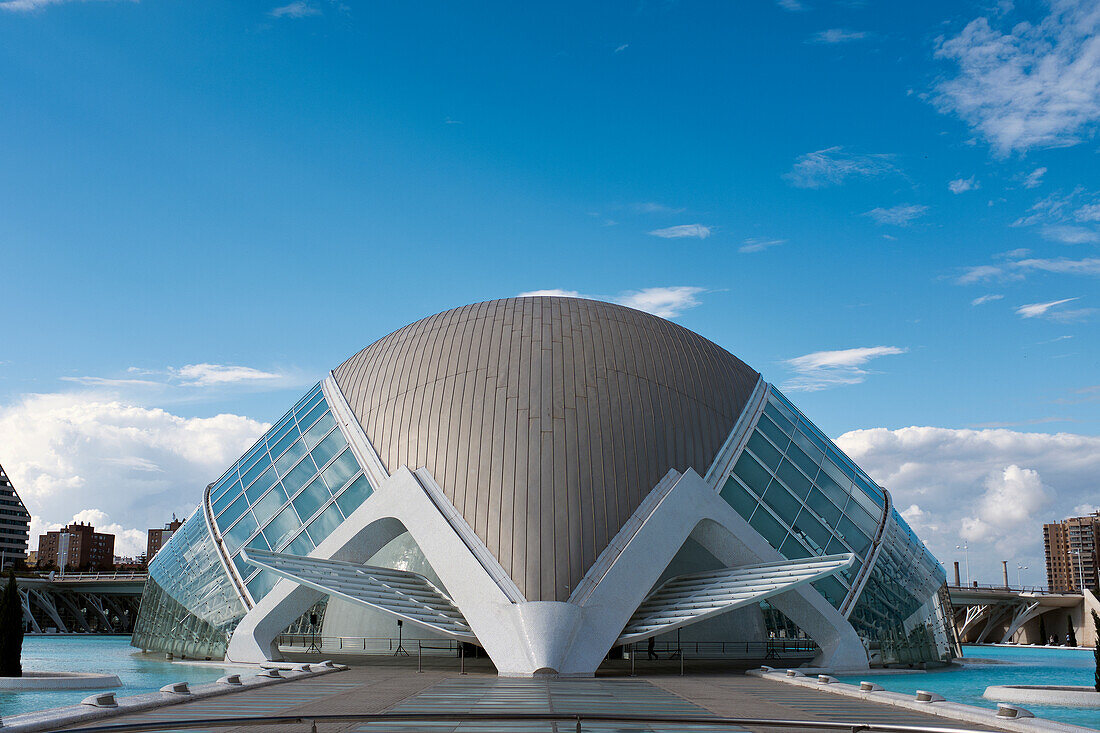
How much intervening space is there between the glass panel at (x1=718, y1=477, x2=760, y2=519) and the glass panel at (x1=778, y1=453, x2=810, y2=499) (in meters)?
1.87

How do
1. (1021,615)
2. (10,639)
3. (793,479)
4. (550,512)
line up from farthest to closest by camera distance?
(1021,615), (793,479), (550,512), (10,639)

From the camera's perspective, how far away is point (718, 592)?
78.2ft

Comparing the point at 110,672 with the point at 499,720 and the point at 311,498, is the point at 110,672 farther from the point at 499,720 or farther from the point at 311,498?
the point at 499,720

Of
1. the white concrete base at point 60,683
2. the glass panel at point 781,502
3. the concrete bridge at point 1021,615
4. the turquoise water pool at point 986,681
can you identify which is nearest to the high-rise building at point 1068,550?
the concrete bridge at point 1021,615

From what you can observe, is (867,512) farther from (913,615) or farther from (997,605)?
(997,605)

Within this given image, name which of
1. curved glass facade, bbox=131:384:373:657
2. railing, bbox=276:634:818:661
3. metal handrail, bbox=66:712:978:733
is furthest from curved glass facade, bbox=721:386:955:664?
metal handrail, bbox=66:712:978:733

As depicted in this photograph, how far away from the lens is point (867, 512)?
101ft

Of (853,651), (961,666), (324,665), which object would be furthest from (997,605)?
(324,665)

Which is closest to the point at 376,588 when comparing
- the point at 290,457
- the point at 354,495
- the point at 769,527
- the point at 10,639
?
the point at 354,495

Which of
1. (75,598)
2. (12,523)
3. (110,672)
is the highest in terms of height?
(12,523)

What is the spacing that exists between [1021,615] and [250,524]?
64.4 metres

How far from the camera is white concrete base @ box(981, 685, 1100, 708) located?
19.0 meters

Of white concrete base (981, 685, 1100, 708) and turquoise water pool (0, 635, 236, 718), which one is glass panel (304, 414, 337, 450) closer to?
turquoise water pool (0, 635, 236, 718)

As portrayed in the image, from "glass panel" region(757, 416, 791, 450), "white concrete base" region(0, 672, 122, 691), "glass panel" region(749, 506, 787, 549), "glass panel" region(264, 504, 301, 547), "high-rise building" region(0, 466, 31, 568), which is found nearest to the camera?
"white concrete base" region(0, 672, 122, 691)
